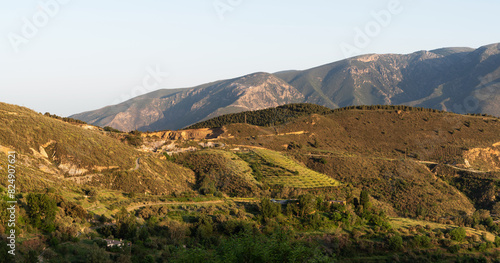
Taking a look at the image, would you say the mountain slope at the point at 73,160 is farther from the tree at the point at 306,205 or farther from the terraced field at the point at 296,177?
the tree at the point at 306,205

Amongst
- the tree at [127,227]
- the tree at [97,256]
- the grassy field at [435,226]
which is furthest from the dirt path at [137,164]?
the grassy field at [435,226]

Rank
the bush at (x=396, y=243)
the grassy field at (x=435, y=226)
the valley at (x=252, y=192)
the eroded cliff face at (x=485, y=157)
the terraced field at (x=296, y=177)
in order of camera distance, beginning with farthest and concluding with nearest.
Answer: the eroded cliff face at (x=485, y=157) < the terraced field at (x=296, y=177) < the grassy field at (x=435, y=226) < the bush at (x=396, y=243) < the valley at (x=252, y=192)

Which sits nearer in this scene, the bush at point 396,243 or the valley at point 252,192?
the valley at point 252,192

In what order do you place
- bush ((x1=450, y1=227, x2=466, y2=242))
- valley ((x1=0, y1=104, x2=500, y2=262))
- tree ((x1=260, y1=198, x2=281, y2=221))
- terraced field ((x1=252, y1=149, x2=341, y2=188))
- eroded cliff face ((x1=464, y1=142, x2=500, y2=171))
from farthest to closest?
eroded cliff face ((x1=464, y1=142, x2=500, y2=171)), terraced field ((x1=252, y1=149, x2=341, y2=188)), bush ((x1=450, y1=227, x2=466, y2=242)), tree ((x1=260, y1=198, x2=281, y2=221)), valley ((x1=0, y1=104, x2=500, y2=262))

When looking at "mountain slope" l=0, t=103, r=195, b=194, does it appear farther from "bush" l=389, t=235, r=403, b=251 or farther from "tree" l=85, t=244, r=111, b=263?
"bush" l=389, t=235, r=403, b=251

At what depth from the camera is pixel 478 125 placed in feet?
355

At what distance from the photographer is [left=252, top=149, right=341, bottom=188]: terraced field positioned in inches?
2518

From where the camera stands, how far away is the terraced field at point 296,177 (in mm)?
63950

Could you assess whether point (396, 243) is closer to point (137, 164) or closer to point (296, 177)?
point (296, 177)

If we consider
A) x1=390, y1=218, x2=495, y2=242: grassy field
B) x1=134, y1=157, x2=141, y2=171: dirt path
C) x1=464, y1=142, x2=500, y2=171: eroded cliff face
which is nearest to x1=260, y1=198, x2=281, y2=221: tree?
x1=390, y1=218, x2=495, y2=242: grassy field

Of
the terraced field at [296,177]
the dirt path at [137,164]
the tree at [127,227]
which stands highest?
the dirt path at [137,164]

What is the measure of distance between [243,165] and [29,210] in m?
41.3
